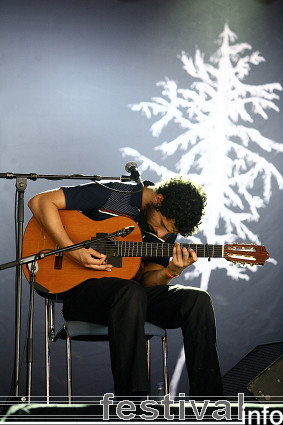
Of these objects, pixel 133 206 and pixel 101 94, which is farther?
pixel 101 94

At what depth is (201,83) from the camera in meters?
4.30

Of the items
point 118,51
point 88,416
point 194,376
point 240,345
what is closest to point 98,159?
point 118,51

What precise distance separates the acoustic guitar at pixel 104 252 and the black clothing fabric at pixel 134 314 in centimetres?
6

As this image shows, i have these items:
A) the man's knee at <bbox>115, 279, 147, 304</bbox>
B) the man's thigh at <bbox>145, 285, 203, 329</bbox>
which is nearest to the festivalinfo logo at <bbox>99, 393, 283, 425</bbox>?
the man's knee at <bbox>115, 279, 147, 304</bbox>

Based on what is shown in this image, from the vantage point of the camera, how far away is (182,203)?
9.18ft

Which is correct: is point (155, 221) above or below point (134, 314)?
above

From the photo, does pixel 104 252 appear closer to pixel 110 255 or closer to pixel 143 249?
pixel 110 255

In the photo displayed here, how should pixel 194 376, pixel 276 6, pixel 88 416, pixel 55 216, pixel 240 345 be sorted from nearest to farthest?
pixel 88 416, pixel 194 376, pixel 55 216, pixel 240 345, pixel 276 6

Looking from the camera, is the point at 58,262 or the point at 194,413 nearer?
the point at 194,413

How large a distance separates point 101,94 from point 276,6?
1.48m

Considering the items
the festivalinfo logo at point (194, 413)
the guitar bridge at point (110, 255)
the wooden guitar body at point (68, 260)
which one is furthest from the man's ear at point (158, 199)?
the festivalinfo logo at point (194, 413)

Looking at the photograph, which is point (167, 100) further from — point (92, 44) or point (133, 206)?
point (133, 206)

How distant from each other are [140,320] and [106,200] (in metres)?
0.68

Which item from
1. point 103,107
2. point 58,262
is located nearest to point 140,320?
point 58,262
